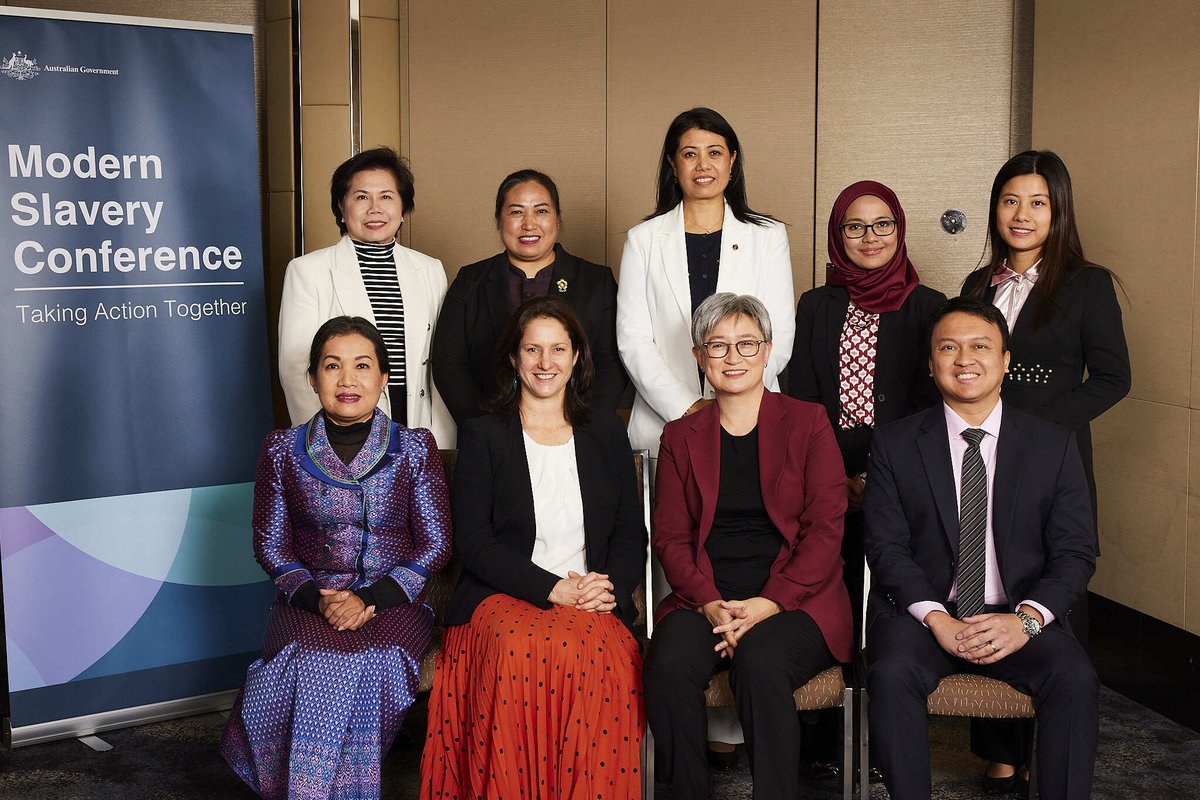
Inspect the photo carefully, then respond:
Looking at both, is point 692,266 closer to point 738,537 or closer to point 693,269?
point 693,269

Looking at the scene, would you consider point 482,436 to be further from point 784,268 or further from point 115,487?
point 115,487

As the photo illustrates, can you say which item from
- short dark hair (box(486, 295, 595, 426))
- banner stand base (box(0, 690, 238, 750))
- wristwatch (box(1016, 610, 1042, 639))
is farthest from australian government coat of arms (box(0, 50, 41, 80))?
wristwatch (box(1016, 610, 1042, 639))

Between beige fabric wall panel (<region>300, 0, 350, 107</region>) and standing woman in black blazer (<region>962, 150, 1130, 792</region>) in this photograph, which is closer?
standing woman in black blazer (<region>962, 150, 1130, 792</region>)

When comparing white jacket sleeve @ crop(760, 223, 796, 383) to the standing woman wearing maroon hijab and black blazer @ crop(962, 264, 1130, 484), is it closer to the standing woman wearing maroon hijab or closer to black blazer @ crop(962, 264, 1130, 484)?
the standing woman wearing maroon hijab

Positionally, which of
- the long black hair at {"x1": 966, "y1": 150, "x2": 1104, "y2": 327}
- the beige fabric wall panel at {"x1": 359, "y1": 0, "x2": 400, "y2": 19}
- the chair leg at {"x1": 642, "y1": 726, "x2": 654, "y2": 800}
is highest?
the beige fabric wall panel at {"x1": 359, "y1": 0, "x2": 400, "y2": 19}

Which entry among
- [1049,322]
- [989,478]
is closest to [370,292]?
[989,478]

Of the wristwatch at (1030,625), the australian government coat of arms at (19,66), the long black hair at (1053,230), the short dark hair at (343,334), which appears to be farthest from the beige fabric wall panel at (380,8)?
the wristwatch at (1030,625)

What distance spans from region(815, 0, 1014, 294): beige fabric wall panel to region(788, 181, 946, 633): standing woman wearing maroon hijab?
1504mm

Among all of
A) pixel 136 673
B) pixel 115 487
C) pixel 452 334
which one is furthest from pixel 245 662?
pixel 452 334

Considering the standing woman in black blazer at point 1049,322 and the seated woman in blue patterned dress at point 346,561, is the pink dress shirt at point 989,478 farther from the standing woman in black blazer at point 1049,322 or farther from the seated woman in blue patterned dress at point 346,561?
the seated woman in blue patterned dress at point 346,561

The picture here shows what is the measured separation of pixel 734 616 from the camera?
285 cm

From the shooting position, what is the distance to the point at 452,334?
358 cm

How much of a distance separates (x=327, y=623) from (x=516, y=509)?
58cm

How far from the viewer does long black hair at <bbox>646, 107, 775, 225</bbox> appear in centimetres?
346
